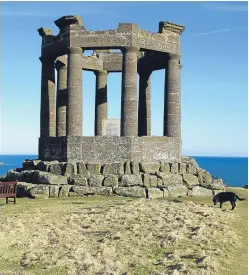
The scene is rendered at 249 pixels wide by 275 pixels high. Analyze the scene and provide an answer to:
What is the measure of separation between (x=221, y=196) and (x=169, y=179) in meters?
8.03

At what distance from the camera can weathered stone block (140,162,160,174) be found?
2823 cm

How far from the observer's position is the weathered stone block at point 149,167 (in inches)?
1112

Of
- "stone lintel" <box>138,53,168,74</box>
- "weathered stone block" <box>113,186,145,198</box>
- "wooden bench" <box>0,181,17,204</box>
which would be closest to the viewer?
"wooden bench" <box>0,181,17,204</box>

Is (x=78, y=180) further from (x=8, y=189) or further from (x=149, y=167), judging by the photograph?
(x=8, y=189)

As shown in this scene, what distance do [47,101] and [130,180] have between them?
1119 centimetres

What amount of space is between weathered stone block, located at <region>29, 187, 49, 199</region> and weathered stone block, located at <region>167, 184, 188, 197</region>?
7.42 meters

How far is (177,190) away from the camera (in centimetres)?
2645

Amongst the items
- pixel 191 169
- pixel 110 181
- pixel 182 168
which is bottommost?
pixel 110 181

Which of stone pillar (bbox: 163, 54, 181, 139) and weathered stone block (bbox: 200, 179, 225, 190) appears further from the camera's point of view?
stone pillar (bbox: 163, 54, 181, 139)

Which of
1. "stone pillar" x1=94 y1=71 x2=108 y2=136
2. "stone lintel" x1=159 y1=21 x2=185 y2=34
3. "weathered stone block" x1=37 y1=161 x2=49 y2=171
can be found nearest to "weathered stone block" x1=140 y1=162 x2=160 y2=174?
"weathered stone block" x1=37 y1=161 x2=49 y2=171

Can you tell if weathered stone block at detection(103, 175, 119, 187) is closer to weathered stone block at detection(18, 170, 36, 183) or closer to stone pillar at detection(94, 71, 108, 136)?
weathered stone block at detection(18, 170, 36, 183)

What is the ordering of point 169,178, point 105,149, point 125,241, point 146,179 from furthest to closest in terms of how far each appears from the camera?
point 105,149, point 169,178, point 146,179, point 125,241

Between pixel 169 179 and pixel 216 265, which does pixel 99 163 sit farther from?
pixel 216 265

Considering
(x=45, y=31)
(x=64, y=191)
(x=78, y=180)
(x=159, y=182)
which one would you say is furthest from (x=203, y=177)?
(x=45, y=31)
